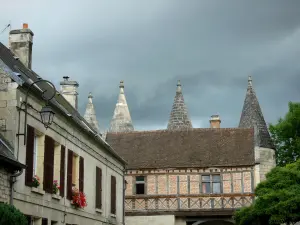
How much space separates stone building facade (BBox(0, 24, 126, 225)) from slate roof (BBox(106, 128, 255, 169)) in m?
8.56

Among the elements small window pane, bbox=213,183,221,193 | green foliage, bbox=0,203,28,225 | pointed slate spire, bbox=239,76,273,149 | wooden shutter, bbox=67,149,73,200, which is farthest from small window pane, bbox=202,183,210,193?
green foliage, bbox=0,203,28,225

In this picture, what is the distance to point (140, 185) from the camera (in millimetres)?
29188

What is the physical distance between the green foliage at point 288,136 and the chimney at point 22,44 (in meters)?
21.0

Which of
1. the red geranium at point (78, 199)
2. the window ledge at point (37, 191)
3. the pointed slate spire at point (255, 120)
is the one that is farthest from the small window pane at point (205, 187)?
the window ledge at point (37, 191)

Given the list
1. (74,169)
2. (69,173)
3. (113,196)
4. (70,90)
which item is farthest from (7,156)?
(70,90)

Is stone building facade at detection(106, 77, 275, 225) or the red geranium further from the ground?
stone building facade at detection(106, 77, 275, 225)

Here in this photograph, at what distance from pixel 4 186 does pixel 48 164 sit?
245 centimetres

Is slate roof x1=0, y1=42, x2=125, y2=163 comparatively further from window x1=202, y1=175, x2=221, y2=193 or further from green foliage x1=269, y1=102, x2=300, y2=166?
green foliage x1=269, y1=102, x2=300, y2=166

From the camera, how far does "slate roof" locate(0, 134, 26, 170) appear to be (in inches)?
396

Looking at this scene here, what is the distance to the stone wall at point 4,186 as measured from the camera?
1039 centimetres

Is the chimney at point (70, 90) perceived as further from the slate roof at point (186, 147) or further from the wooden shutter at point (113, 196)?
the slate roof at point (186, 147)

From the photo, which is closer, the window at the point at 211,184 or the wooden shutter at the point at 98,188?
the wooden shutter at the point at 98,188

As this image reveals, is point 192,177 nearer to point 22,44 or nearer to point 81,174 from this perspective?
point 81,174

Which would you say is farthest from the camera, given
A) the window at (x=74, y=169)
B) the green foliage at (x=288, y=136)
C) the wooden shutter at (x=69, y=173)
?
the green foliage at (x=288, y=136)
